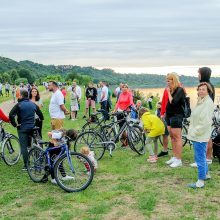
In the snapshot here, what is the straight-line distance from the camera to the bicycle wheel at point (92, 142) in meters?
10.2

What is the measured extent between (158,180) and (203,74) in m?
2.27

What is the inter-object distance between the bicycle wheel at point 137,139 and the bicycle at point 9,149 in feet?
9.12

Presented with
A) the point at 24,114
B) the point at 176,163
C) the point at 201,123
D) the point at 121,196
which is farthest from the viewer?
the point at 176,163

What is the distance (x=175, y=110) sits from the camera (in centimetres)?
880

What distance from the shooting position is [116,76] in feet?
445

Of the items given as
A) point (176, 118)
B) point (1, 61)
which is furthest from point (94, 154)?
point (1, 61)

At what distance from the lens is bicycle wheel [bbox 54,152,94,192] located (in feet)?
24.6

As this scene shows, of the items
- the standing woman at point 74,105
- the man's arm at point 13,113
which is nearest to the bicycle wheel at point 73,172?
the man's arm at point 13,113

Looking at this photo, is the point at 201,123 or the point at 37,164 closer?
the point at 201,123

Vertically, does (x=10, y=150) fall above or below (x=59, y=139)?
below

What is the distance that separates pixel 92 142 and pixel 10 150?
1940 millimetres

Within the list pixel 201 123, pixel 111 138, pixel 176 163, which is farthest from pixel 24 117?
pixel 201 123

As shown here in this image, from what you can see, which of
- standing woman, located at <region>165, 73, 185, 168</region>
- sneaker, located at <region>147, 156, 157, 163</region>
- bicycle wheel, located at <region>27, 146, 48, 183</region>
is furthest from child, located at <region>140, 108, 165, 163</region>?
bicycle wheel, located at <region>27, 146, 48, 183</region>

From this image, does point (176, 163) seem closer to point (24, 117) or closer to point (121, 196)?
point (121, 196)
